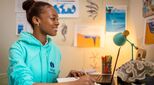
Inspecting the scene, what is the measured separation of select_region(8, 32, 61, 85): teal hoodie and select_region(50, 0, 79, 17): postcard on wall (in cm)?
67

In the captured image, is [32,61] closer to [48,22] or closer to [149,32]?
[48,22]

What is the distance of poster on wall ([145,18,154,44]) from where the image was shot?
1596mm

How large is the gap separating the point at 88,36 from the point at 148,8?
0.70 meters

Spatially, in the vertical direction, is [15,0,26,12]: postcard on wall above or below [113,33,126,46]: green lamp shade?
above

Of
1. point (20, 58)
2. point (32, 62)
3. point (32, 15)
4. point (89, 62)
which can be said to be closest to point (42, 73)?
point (32, 62)

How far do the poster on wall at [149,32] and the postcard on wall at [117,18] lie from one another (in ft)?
1.68

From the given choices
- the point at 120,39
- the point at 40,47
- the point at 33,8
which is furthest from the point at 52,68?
the point at 120,39

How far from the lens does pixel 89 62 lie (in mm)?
2242

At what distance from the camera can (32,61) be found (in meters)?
1.44

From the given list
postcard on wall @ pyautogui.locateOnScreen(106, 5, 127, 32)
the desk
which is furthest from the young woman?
postcard on wall @ pyautogui.locateOnScreen(106, 5, 127, 32)

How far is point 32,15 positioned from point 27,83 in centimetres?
55

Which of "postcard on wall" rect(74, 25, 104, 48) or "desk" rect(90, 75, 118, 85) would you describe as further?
"postcard on wall" rect(74, 25, 104, 48)

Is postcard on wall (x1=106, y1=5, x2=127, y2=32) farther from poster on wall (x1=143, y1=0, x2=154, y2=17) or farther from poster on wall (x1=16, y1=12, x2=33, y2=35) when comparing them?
poster on wall (x1=16, y1=12, x2=33, y2=35)

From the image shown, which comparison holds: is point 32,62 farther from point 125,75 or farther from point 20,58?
point 125,75
